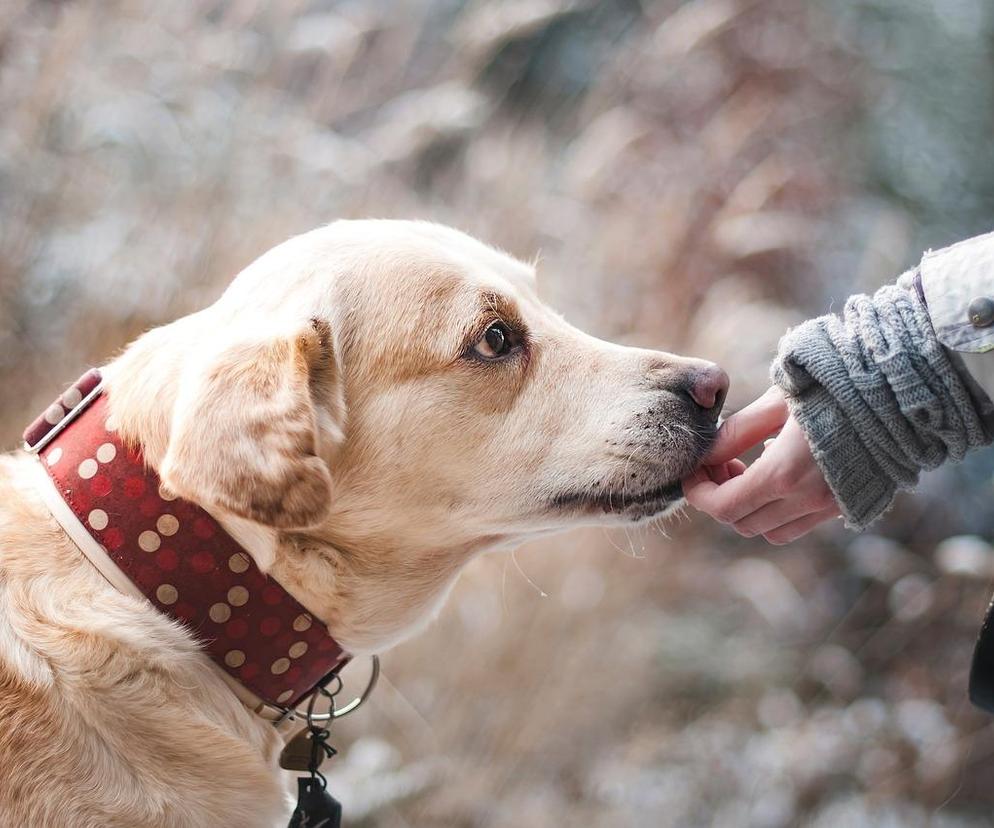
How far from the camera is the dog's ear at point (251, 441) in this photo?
57.1 inches

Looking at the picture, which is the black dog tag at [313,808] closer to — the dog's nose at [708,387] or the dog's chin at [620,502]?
the dog's chin at [620,502]

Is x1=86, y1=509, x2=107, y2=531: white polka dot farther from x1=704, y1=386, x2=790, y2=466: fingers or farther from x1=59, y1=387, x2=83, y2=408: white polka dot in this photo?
x1=704, y1=386, x2=790, y2=466: fingers

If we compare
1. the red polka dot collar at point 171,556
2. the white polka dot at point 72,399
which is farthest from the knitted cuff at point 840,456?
the white polka dot at point 72,399

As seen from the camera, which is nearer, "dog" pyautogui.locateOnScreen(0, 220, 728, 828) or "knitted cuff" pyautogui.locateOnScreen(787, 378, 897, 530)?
"dog" pyautogui.locateOnScreen(0, 220, 728, 828)

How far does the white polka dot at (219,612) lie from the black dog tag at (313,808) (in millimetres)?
392

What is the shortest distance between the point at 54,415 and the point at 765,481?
126 centimetres

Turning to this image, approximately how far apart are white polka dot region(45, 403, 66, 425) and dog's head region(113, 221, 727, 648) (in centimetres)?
12

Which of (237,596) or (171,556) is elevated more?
(171,556)

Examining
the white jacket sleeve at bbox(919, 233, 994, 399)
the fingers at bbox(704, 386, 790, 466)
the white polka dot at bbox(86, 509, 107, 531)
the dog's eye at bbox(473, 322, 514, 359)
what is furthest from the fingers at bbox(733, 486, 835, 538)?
Answer: the white polka dot at bbox(86, 509, 107, 531)

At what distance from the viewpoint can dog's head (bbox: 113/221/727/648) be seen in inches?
68.4

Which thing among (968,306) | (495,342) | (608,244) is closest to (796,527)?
(968,306)

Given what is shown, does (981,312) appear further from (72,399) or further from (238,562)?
(72,399)

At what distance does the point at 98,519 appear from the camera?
1.55 meters

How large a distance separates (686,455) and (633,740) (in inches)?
64.6
